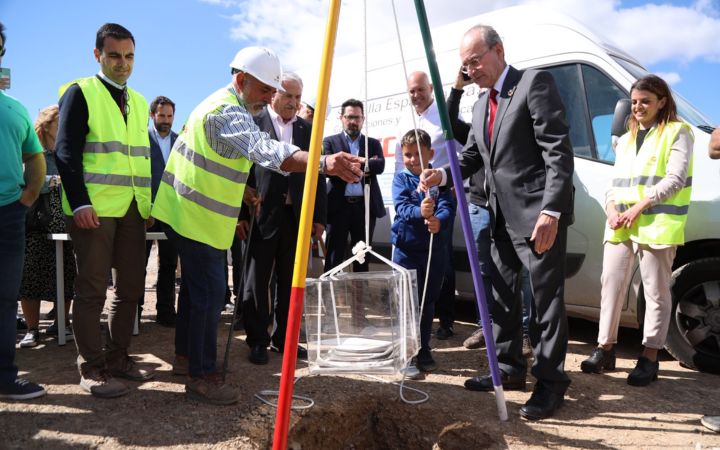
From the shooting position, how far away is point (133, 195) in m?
3.30

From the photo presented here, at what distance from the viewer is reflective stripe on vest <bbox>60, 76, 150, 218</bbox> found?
10.3ft

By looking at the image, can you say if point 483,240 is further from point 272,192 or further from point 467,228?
point 272,192

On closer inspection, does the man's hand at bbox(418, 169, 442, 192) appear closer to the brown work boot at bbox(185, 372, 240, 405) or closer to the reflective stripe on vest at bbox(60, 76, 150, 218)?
the brown work boot at bbox(185, 372, 240, 405)

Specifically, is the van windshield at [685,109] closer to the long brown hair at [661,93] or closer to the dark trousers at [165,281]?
the long brown hair at [661,93]

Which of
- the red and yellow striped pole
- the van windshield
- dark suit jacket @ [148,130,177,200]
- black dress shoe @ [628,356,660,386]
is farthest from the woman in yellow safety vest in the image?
dark suit jacket @ [148,130,177,200]

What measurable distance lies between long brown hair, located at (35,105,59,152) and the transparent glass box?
2947 millimetres

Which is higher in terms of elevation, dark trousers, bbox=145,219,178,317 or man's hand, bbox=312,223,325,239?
man's hand, bbox=312,223,325,239

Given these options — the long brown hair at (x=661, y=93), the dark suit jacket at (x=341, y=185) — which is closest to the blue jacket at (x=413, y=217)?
the dark suit jacket at (x=341, y=185)

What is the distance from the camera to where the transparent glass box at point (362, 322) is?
2.58 metres

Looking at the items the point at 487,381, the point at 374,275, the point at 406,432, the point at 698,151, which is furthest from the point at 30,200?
the point at 698,151

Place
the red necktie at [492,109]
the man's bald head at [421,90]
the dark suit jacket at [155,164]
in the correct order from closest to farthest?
the red necktie at [492,109] → the man's bald head at [421,90] → the dark suit jacket at [155,164]

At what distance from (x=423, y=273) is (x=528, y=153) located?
3.92 feet

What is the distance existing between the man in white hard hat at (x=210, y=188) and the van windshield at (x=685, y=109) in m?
2.77

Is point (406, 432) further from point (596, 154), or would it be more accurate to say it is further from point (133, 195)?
point (596, 154)
